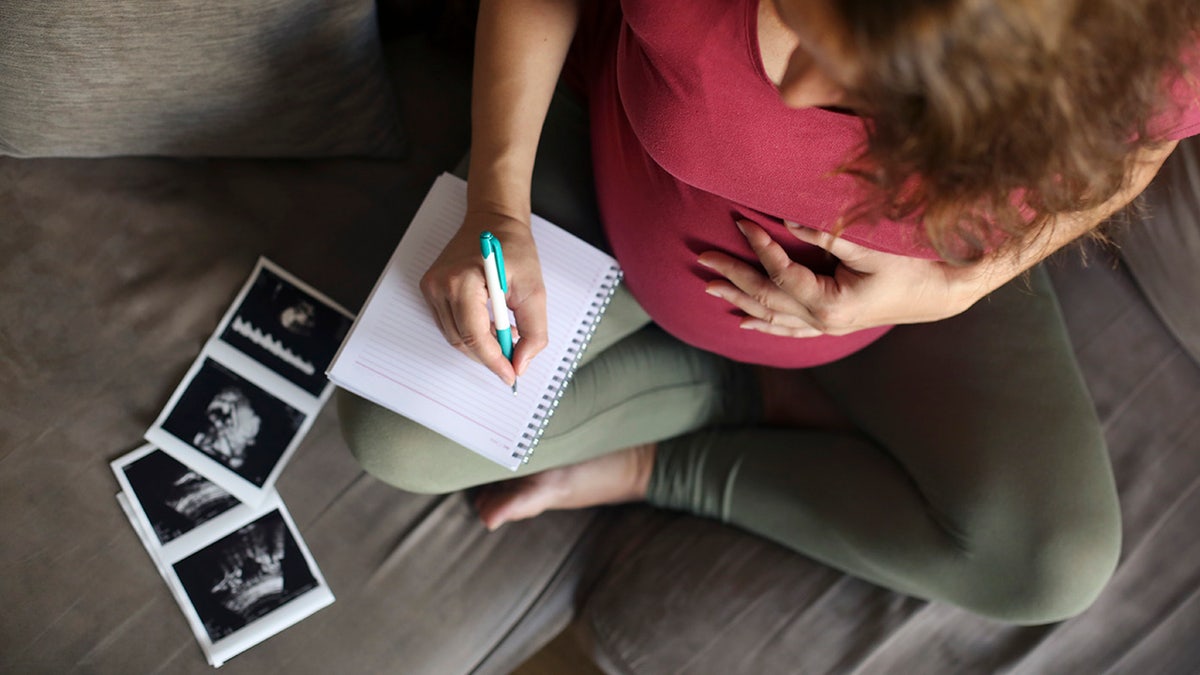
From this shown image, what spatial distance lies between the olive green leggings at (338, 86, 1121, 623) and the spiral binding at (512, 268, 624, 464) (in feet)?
0.25

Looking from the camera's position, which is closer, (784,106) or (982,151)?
(982,151)

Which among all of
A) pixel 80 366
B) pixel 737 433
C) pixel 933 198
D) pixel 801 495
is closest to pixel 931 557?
pixel 801 495

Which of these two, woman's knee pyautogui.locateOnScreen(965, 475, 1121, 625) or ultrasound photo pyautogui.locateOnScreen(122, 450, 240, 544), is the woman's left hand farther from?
ultrasound photo pyautogui.locateOnScreen(122, 450, 240, 544)

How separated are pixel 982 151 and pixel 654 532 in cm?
82

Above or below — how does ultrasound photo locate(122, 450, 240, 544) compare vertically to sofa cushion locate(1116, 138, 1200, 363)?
above

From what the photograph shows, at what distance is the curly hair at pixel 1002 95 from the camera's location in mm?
453

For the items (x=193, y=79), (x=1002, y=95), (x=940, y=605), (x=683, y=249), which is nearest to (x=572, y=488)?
(x=683, y=249)

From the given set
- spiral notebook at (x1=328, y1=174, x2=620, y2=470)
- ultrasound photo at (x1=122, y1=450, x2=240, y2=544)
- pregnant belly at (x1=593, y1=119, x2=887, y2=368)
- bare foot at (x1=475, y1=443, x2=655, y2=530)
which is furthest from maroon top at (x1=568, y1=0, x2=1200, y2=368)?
ultrasound photo at (x1=122, y1=450, x2=240, y2=544)

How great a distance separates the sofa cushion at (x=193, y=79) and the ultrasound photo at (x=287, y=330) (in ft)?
0.66

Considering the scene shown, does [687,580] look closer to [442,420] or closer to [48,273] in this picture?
[442,420]

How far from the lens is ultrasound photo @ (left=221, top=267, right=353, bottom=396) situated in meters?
1.09

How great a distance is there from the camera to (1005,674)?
3.60 ft

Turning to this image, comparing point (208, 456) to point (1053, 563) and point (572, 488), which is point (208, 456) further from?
point (1053, 563)

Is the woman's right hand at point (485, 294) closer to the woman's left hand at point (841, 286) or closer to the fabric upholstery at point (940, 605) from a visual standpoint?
the woman's left hand at point (841, 286)
